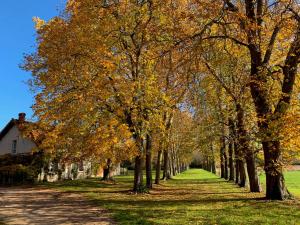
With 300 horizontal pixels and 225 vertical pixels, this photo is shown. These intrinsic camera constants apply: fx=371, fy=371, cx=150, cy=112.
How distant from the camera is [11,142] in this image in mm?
45688

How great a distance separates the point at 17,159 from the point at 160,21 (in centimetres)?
2398

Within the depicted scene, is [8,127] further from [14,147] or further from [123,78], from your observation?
[123,78]

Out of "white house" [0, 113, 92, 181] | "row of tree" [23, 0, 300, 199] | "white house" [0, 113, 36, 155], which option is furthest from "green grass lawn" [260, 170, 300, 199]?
"white house" [0, 113, 36, 155]

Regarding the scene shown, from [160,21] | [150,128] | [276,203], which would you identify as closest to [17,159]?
[150,128]

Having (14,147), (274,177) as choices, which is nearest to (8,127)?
(14,147)

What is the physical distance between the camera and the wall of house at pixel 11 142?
43.4 metres

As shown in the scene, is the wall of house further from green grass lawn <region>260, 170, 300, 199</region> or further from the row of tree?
green grass lawn <region>260, 170, 300, 199</region>

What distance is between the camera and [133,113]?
23109 mm

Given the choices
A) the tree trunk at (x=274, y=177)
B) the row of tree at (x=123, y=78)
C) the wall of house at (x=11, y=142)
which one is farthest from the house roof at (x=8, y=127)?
the tree trunk at (x=274, y=177)

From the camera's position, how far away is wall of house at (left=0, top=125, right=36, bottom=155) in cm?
4341

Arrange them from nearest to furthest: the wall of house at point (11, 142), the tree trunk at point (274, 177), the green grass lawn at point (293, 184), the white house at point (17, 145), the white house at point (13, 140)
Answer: the tree trunk at point (274, 177)
the green grass lawn at point (293, 184)
the white house at point (17, 145)
the wall of house at point (11, 142)
the white house at point (13, 140)

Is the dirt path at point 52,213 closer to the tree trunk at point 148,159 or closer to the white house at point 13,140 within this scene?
the tree trunk at point 148,159

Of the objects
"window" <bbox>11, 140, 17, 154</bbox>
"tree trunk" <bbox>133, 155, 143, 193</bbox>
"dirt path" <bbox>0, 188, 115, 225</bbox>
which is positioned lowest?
"dirt path" <bbox>0, 188, 115, 225</bbox>

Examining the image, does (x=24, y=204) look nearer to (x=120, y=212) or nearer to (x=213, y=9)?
(x=120, y=212)
